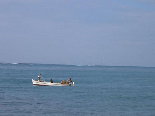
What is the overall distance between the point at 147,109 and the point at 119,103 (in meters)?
4.49

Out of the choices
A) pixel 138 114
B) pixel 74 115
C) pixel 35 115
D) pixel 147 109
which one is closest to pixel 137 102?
pixel 147 109

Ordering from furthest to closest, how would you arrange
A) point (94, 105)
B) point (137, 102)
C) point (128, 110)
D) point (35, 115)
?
point (137, 102) → point (94, 105) → point (128, 110) → point (35, 115)

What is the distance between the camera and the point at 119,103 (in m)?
37.5

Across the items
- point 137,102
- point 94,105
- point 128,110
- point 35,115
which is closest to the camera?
point 35,115

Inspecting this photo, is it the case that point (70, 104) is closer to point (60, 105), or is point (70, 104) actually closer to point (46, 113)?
point (60, 105)

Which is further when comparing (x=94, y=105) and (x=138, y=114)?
(x=94, y=105)

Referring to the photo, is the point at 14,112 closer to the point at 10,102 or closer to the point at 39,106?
the point at 39,106

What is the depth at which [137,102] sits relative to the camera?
38844mm

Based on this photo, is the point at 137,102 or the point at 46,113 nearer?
the point at 46,113

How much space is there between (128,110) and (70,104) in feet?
22.2

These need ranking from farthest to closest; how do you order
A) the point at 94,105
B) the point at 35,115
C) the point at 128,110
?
the point at 94,105 < the point at 128,110 < the point at 35,115

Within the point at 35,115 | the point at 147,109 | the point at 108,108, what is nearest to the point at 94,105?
the point at 108,108

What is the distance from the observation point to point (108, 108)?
33.5 metres

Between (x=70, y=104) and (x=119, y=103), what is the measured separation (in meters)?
5.97
